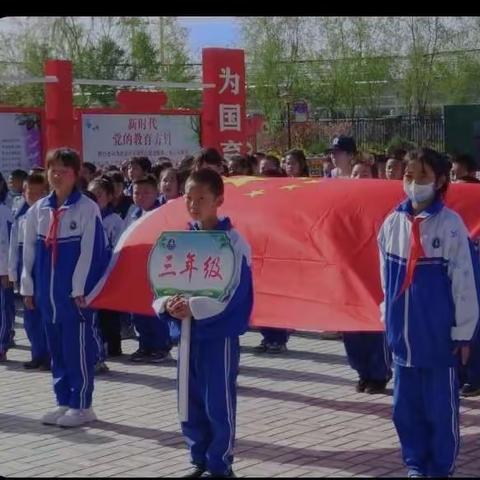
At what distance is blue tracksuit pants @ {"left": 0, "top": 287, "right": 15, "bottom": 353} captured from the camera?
891cm

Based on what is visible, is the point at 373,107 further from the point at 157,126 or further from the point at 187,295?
the point at 187,295

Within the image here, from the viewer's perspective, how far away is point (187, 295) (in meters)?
5.34

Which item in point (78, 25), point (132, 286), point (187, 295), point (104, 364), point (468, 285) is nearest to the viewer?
point (468, 285)

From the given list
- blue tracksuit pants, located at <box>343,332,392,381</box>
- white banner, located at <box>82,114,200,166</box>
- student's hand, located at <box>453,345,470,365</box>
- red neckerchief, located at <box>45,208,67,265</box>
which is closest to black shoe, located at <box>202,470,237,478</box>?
student's hand, located at <box>453,345,470,365</box>

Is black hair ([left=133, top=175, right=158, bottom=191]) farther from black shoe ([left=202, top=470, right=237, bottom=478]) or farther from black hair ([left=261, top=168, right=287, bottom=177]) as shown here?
black shoe ([left=202, top=470, right=237, bottom=478])

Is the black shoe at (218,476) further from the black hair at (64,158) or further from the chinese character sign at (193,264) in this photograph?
the black hair at (64,158)

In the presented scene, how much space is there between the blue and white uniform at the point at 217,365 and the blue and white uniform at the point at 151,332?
3.21 m

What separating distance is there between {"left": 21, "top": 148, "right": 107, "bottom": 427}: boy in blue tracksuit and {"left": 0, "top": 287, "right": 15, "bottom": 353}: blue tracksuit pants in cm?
231

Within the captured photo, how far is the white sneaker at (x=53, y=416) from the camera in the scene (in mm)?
6664

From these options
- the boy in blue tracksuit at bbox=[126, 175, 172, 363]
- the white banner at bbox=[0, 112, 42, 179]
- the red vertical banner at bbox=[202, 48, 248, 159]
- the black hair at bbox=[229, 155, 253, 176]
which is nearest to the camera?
the boy in blue tracksuit at bbox=[126, 175, 172, 363]

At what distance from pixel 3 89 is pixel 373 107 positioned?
37.6 feet

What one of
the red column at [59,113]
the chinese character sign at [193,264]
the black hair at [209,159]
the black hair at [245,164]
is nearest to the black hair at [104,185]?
the black hair at [209,159]

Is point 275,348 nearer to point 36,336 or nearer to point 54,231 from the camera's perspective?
point 36,336

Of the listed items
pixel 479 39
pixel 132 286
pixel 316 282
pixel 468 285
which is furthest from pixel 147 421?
pixel 479 39
